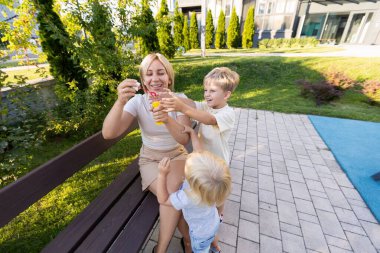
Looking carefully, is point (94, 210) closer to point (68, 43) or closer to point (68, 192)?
point (68, 192)

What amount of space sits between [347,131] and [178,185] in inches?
207

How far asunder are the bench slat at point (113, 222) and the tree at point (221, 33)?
66.1 feet

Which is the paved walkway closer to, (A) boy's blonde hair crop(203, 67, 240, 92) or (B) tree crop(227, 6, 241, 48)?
(A) boy's blonde hair crop(203, 67, 240, 92)

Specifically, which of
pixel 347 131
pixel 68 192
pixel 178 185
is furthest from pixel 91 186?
pixel 347 131

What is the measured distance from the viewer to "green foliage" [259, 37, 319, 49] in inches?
737

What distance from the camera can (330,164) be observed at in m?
3.78

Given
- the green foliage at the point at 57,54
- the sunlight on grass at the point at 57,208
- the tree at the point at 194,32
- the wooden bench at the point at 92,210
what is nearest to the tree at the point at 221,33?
the tree at the point at 194,32

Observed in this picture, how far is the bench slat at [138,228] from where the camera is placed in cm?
147

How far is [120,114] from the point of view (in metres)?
1.74

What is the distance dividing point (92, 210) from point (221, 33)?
813 inches

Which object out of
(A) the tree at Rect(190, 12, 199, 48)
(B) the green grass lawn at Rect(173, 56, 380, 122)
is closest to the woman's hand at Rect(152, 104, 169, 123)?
(B) the green grass lawn at Rect(173, 56, 380, 122)

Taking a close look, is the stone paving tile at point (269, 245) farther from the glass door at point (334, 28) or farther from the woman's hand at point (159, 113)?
the glass door at point (334, 28)

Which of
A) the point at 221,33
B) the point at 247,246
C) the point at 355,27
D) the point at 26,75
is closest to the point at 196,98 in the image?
the point at 247,246

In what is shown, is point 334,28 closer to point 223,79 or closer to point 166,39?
point 166,39
